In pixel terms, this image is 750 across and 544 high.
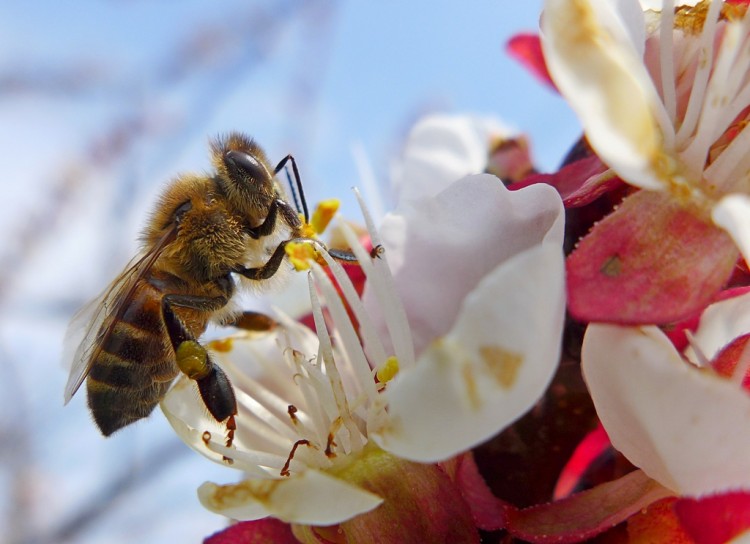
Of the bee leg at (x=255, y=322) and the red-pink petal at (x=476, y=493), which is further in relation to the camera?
the bee leg at (x=255, y=322)

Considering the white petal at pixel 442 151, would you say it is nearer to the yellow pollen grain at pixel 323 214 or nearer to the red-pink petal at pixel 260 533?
the yellow pollen grain at pixel 323 214

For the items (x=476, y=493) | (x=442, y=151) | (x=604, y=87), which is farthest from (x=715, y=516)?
(x=442, y=151)

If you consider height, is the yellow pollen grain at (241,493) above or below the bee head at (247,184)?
below

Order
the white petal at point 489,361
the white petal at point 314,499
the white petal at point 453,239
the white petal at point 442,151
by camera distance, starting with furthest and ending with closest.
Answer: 1. the white petal at point 442,151
2. the white petal at point 453,239
3. the white petal at point 314,499
4. the white petal at point 489,361

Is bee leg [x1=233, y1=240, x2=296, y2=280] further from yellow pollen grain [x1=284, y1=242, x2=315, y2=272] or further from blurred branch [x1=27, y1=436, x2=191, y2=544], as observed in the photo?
blurred branch [x1=27, y1=436, x2=191, y2=544]

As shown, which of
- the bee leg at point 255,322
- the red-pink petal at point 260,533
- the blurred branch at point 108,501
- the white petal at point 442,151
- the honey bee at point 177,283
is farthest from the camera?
the blurred branch at point 108,501

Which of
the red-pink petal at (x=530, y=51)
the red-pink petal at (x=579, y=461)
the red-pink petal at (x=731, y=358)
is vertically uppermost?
the red-pink petal at (x=530, y=51)

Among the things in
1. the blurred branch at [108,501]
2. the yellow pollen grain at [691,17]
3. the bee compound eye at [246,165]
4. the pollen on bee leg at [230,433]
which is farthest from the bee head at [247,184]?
the blurred branch at [108,501]
